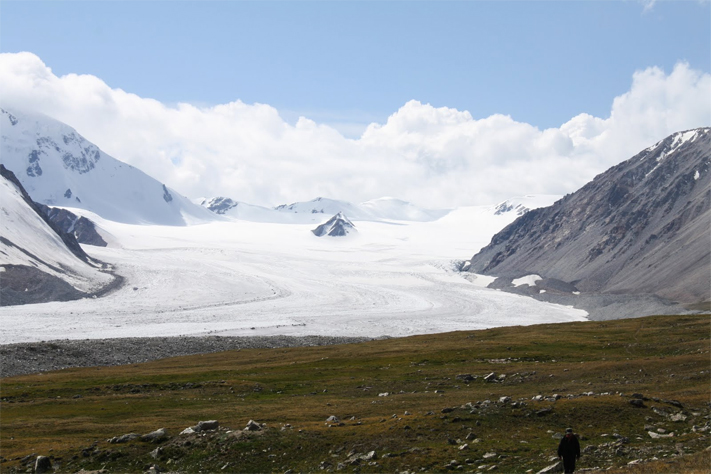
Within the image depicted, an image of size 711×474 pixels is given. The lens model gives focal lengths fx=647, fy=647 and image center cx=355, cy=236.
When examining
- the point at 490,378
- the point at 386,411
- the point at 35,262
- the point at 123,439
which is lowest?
the point at 490,378

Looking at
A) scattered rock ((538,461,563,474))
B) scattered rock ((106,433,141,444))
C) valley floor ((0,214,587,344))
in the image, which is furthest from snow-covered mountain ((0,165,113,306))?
scattered rock ((538,461,563,474))

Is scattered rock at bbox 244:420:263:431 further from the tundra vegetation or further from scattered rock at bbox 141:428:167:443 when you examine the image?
scattered rock at bbox 141:428:167:443

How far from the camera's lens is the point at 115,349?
82.4 metres

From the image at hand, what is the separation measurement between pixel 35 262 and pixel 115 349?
303 feet

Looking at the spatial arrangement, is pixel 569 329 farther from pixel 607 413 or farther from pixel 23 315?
pixel 23 315

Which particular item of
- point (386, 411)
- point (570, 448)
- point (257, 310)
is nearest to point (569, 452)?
point (570, 448)

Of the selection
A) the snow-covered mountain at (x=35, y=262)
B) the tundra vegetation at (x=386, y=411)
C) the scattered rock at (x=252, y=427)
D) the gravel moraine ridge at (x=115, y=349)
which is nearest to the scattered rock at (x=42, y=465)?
the tundra vegetation at (x=386, y=411)

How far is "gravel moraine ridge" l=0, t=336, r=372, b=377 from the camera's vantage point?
227 feet

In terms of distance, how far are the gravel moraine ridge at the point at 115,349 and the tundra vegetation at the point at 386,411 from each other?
748 cm

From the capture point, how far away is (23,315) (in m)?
118

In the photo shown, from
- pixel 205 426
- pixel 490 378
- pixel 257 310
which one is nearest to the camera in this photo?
pixel 205 426

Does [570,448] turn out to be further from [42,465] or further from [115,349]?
[115,349]

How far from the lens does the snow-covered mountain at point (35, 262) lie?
465 feet

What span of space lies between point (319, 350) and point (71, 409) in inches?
1394
